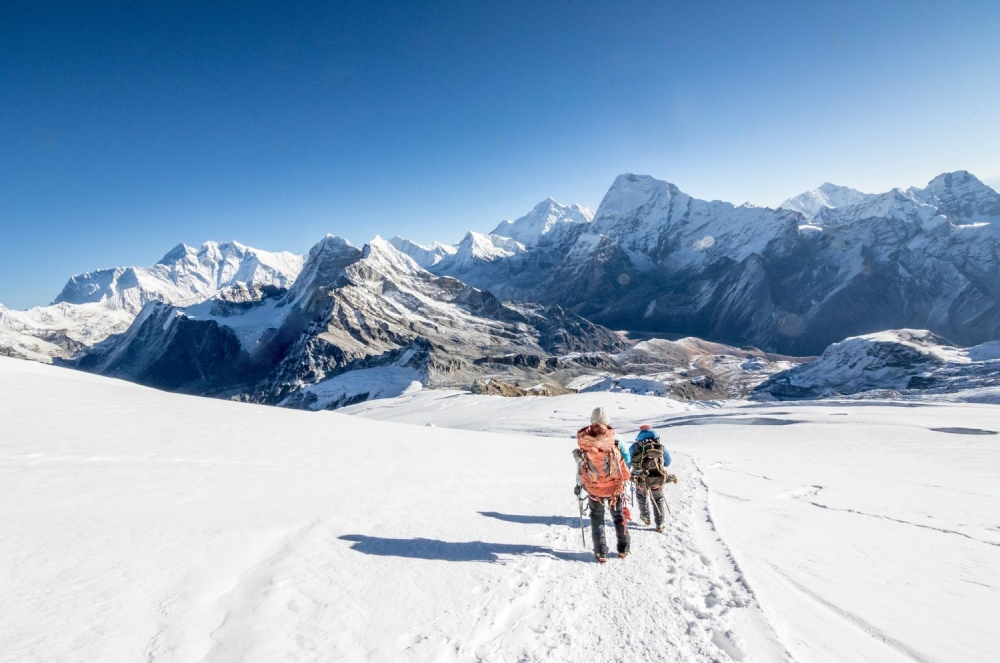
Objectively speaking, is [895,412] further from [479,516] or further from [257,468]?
[257,468]

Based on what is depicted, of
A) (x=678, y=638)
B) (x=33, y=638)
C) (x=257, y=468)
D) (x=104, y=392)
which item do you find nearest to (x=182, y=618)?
(x=33, y=638)

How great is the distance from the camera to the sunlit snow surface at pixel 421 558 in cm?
450

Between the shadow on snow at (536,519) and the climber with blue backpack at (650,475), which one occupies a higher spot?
the climber with blue backpack at (650,475)

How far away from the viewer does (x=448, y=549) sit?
7.08m

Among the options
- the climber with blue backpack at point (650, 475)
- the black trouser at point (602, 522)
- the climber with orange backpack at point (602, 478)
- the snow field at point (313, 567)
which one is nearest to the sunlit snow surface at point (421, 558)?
the snow field at point (313, 567)

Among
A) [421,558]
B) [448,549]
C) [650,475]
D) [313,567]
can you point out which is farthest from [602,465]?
[313,567]

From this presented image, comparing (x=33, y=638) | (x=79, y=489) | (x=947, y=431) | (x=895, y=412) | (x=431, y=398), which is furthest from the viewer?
(x=431, y=398)

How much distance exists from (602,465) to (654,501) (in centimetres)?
238

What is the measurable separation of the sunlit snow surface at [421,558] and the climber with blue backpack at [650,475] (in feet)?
1.91

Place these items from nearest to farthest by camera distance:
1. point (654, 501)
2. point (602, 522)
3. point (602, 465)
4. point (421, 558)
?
point (421, 558)
point (602, 522)
point (602, 465)
point (654, 501)

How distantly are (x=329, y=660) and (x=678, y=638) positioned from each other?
3.66m

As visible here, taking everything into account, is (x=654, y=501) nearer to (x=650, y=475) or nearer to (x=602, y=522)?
(x=650, y=475)

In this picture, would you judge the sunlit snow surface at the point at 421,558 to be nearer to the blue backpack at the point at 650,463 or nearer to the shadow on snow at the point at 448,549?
the shadow on snow at the point at 448,549

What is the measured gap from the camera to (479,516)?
8938 millimetres
